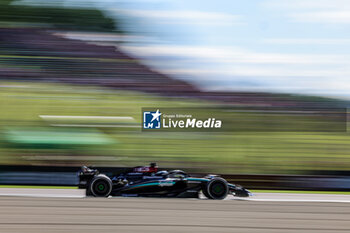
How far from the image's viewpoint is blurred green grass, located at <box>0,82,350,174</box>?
21.3 feet

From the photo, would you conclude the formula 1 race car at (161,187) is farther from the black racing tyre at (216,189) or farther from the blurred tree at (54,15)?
the blurred tree at (54,15)

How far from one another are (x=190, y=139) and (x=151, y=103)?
3.52ft

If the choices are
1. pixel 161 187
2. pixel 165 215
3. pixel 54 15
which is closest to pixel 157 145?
pixel 161 187

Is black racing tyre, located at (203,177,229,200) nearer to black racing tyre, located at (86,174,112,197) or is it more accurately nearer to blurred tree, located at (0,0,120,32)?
black racing tyre, located at (86,174,112,197)

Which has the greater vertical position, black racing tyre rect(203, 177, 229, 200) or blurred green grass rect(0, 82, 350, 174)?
blurred green grass rect(0, 82, 350, 174)

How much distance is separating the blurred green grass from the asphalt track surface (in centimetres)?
232

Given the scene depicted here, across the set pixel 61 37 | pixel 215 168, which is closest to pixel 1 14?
pixel 61 37

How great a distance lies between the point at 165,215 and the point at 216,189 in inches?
46.6

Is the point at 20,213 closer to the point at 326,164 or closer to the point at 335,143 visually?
the point at 326,164

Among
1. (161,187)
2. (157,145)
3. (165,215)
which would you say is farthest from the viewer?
(157,145)

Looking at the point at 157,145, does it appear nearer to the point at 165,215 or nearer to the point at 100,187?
the point at 100,187

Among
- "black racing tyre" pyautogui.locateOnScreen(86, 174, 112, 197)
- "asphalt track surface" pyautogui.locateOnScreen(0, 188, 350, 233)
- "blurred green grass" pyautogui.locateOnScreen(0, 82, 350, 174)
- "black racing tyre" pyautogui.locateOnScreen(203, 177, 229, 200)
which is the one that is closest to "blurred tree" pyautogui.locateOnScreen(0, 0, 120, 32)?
"blurred green grass" pyautogui.locateOnScreen(0, 82, 350, 174)

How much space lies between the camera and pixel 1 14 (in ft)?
29.1

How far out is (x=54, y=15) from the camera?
8773 mm
